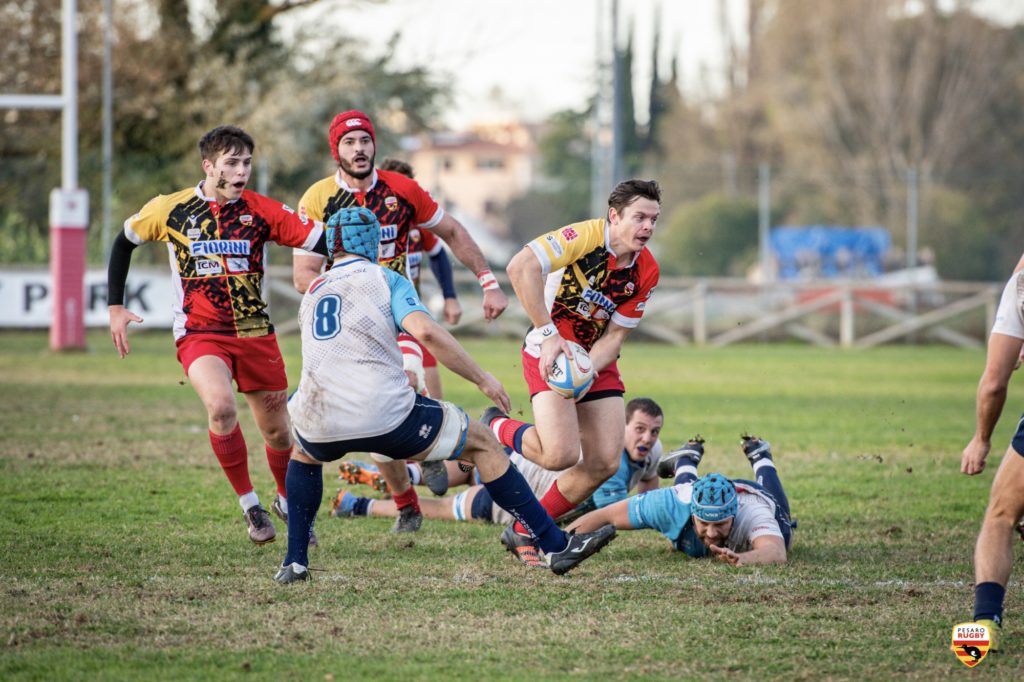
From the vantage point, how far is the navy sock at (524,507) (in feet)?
21.0

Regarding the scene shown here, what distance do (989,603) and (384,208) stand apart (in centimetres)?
417

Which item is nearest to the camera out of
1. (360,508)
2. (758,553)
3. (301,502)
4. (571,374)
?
(301,502)

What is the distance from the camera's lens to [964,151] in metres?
48.9

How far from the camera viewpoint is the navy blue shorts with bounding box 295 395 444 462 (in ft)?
19.6

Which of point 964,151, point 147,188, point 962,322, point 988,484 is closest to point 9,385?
point 988,484

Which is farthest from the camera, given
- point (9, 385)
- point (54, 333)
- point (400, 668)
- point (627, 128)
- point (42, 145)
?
point (627, 128)

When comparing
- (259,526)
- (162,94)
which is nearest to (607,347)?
(259,526)

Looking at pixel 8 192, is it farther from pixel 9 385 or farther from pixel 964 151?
pixel 964 151

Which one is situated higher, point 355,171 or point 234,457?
point 355,171

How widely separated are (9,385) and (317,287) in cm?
1174

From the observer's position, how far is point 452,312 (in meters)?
8.96

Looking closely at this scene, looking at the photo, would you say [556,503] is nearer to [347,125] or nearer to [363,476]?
[363,476]

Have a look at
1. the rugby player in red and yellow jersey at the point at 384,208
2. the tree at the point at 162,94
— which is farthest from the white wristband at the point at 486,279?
the tree at the point at 162,94

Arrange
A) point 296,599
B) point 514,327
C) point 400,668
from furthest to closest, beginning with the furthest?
point 514,327
point 296,599
point 400,668
